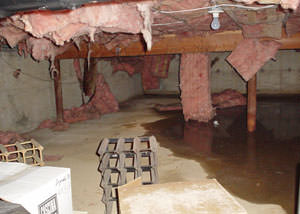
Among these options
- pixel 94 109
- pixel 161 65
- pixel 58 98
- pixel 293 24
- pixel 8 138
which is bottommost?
pixel 8 138

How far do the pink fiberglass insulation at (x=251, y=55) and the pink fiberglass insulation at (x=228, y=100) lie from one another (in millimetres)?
4162

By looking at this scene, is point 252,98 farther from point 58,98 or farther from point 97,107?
point 58,98

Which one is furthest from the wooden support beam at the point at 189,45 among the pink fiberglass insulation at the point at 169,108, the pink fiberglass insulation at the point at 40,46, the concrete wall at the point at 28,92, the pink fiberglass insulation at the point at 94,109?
the pink fiberglass insulation at the point at 169,108

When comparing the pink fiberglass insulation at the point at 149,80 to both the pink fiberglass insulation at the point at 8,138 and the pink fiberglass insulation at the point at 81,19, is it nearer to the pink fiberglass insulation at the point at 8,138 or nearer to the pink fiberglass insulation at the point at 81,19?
the pink fiberglass insulation at the point at 8,138

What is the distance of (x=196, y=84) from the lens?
7.26 meters

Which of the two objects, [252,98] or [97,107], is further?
[97,107]

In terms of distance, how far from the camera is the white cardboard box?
1.93m

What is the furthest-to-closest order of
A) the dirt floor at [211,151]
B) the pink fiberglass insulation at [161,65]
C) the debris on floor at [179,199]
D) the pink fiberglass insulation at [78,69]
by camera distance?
the pink fiberglass insulation at [161,65]
the pink fiberglass insulation at [78,69]
the dirt floor at [211,151]
the debris on floor at [179,199]

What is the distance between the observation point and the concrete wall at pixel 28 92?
653cm

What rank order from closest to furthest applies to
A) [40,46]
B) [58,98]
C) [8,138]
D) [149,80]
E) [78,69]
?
[40,46]
[8,138]
[58,98]
[78,69]
[149,80]

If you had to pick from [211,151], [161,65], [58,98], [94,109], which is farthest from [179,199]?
[161,65]

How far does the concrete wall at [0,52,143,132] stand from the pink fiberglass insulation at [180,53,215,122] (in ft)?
12.6

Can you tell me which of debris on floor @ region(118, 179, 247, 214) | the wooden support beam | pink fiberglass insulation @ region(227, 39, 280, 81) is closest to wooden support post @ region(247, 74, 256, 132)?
pink fiberglass insulation @ region(227, 39, 280, 81)

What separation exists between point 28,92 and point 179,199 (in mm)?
6423
